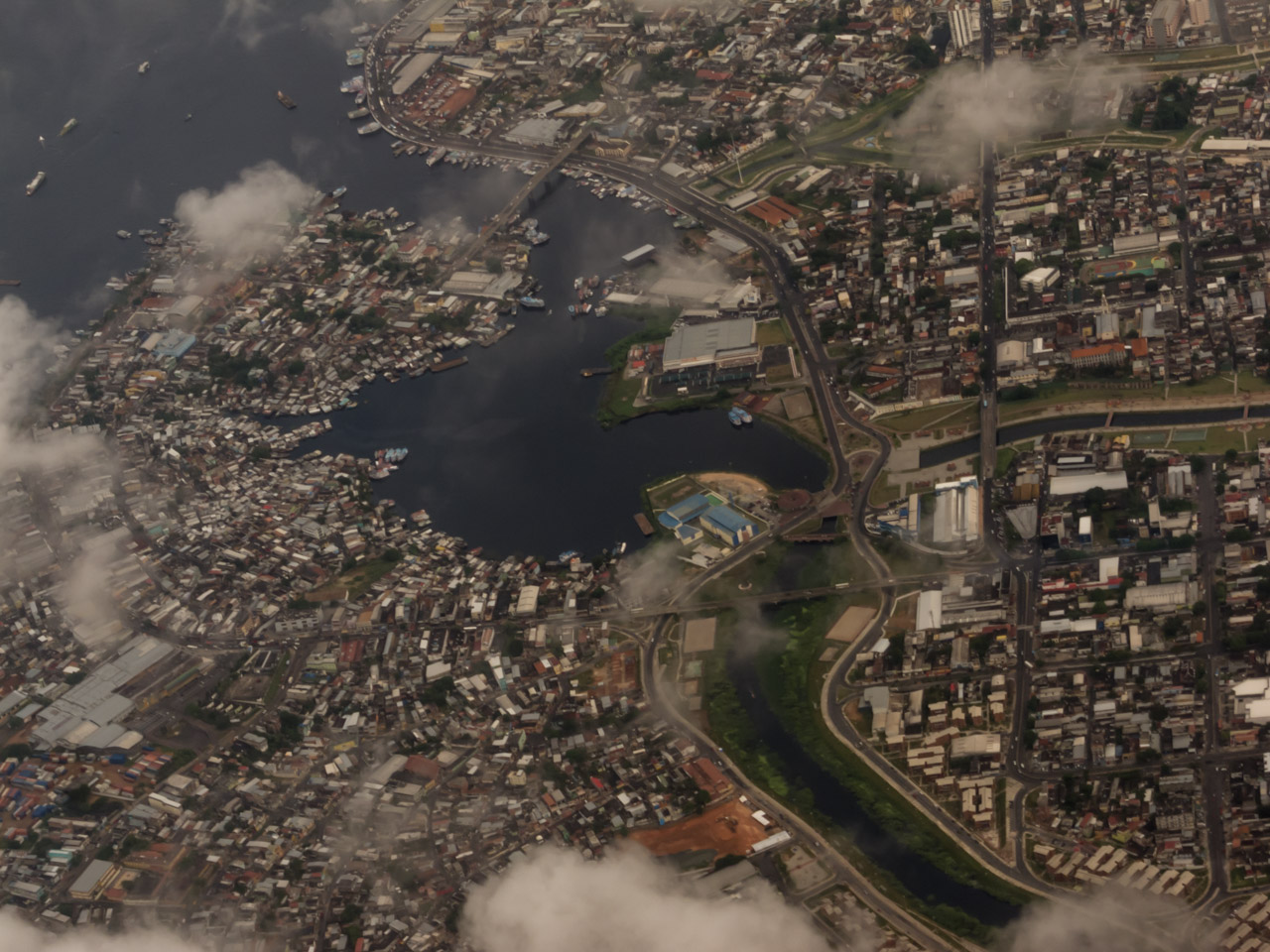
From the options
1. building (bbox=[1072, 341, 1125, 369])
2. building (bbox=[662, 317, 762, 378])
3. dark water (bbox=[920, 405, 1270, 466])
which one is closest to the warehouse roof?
building (bbox=[662, 317, 762, 378])

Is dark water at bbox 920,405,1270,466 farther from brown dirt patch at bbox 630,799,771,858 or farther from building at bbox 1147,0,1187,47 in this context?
building at bbox 1147,0,1187,47

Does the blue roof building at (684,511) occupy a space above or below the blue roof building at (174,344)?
below

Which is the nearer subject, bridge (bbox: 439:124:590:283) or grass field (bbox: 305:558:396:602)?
grass field (bbox: 305:558:396:602)

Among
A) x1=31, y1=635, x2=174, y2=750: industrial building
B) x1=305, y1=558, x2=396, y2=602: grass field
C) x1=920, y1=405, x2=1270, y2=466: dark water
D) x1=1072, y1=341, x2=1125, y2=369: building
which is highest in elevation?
x1=1072, y1=341, x2=1125, y2=369: building

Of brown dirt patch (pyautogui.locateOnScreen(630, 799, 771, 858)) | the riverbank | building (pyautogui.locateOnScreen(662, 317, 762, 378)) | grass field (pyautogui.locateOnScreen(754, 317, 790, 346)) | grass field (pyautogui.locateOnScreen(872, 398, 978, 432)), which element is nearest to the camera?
the riverbank

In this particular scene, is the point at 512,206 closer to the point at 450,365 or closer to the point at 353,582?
the point at 450,365

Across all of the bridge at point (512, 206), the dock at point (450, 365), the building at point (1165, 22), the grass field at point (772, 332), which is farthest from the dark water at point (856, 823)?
the building at point (1165, 22)

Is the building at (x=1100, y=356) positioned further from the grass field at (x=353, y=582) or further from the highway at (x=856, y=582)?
the grass field at (x=353, y=582)
